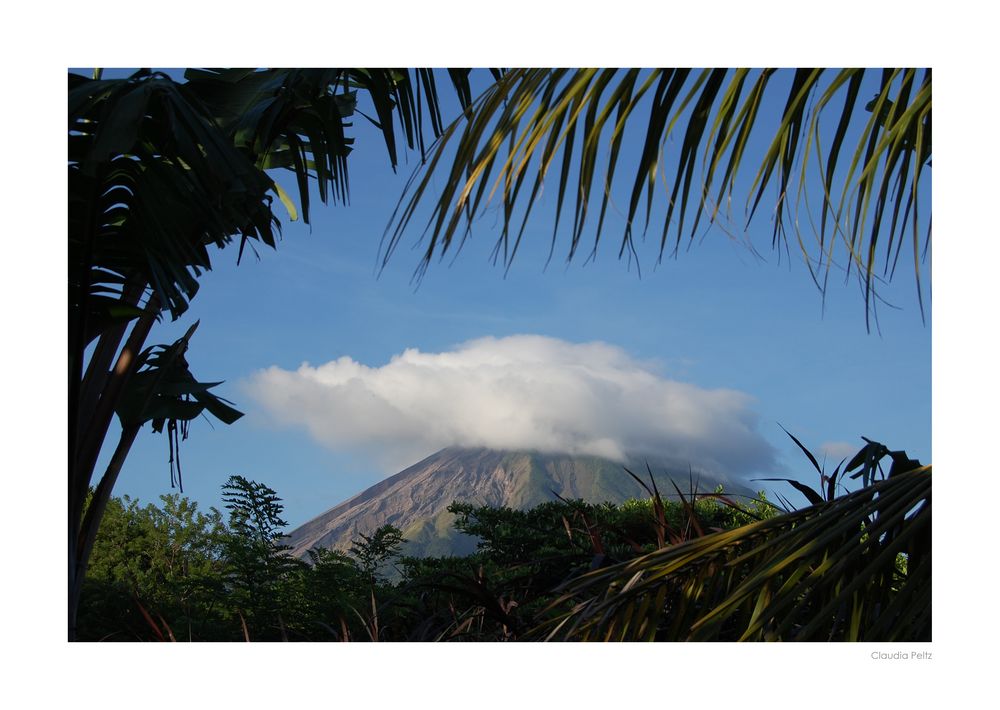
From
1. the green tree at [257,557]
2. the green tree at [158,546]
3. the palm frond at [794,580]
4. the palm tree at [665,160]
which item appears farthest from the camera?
the green tree at [158,546]

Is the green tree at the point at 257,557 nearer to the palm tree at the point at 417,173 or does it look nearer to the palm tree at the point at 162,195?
the palm tree at the point at 417,173

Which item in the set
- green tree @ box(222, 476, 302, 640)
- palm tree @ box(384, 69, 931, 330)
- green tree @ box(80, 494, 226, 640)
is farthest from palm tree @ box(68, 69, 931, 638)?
green tree @ box(80, 494, 226, 640)

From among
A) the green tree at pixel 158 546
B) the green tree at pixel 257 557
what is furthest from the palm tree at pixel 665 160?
the green tree at pixel 158 546

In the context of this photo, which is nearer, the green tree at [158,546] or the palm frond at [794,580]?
the palm frond at [794,580]

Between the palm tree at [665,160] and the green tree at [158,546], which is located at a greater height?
the palm tree at [665,160]

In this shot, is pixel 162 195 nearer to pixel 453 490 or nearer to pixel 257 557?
pixel 257 557

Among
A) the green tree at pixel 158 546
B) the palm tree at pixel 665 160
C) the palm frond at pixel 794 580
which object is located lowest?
the green tree at pixel 158 546

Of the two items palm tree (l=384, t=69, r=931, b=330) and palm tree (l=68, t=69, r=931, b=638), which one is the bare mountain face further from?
palm tree (l=384, t=69, r=931, b=330)
